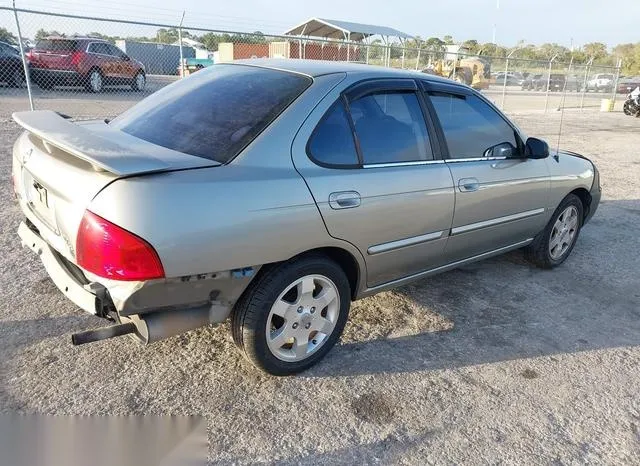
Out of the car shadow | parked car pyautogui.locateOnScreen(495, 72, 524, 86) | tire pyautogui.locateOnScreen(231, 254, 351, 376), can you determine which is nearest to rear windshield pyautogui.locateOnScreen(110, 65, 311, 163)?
tire pyautogui.locateOnScreen(231, 254, 351, 376)

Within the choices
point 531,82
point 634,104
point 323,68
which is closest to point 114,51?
point 323,68

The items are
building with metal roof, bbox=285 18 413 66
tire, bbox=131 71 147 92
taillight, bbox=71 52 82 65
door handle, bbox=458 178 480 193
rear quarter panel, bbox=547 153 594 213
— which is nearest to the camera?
door handle, bbox=458 178 480 193

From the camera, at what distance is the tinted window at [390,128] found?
299cm

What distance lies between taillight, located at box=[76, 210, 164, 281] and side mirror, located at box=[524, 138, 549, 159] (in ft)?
9.61

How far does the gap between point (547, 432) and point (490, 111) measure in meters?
2.32

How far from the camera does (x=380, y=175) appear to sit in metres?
2.95

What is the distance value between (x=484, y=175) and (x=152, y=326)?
242 centimetres

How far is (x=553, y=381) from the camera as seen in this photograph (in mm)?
3021

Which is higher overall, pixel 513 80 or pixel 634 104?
pixel 513 80

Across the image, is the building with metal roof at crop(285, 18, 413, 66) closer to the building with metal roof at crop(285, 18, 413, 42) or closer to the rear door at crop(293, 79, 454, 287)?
the building with metal roof at crop(285, 18, 413, 42)

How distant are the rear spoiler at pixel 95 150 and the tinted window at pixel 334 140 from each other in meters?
0.80

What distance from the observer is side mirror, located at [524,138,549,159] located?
388 centimetres

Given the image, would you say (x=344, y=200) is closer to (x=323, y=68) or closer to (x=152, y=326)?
(x=323, y=68)

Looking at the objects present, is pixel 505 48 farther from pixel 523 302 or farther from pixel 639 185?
pixel 523 302
